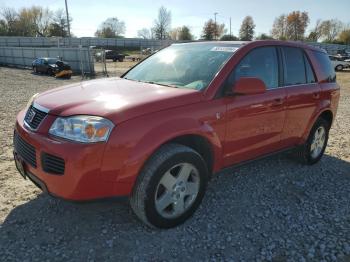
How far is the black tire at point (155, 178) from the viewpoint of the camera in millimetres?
3049

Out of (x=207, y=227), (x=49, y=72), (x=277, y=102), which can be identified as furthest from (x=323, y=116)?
(x=49, y=72)

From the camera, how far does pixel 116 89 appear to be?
11.9 feet

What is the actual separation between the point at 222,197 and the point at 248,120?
0.98 m

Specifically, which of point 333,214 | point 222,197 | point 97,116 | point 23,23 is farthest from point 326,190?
point 23,23

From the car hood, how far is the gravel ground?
2.55ft

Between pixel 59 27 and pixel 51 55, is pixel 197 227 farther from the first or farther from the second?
pixel 59 27

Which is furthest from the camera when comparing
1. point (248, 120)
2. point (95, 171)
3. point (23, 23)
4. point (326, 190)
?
point (23, 23)

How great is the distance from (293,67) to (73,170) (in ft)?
10.7

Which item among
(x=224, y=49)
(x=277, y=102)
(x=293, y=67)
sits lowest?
(x=277, y=102)

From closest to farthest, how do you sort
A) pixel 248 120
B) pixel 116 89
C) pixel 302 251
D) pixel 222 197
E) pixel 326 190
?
pixel 302 251 → pixel 116 89 → pixel 248 120 → pixel 222 197 → pixel 326 190

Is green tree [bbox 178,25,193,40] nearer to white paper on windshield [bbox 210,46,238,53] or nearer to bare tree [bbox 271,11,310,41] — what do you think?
bare tree [bbox 271,11,310,41]

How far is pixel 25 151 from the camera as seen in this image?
10.5ft

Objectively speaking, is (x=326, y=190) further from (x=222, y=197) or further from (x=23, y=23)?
(x=23, y=23)

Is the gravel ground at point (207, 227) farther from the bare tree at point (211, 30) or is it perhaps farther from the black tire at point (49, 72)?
the bare tree at point (211, 30)
